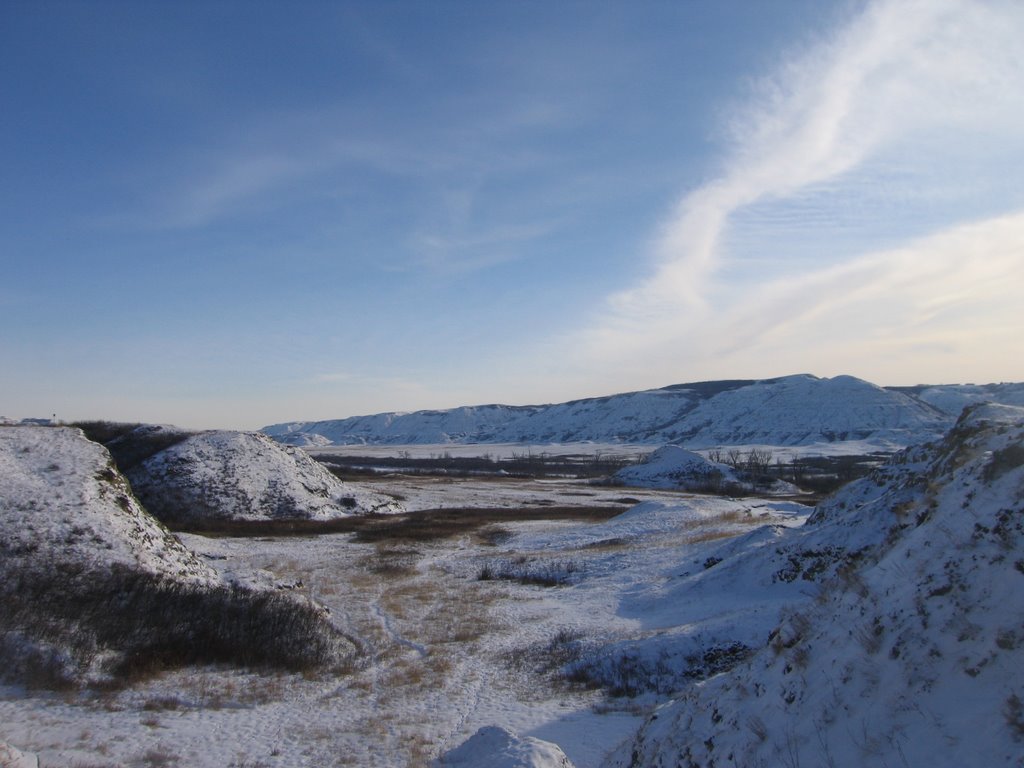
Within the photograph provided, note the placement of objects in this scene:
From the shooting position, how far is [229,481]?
47500mm

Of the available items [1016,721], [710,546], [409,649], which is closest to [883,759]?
[1016,721]

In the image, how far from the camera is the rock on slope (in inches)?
216

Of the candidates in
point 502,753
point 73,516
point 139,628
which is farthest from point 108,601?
point 502,753

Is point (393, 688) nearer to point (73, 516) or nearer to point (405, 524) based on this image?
point (73, 516)

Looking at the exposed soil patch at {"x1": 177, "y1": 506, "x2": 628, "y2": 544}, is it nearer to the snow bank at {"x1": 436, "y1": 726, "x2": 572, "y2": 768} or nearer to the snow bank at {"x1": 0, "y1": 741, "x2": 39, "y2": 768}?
the snow bank at {"x1": 436, "y1": 726, "x2": 572, "y2": 768}

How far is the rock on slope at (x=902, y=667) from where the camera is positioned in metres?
5.50

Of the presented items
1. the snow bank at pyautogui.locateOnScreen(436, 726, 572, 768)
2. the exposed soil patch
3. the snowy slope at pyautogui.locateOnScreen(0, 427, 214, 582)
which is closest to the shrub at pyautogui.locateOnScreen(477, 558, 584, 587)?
the exposed soil patch

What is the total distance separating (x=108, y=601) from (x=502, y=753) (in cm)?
1080

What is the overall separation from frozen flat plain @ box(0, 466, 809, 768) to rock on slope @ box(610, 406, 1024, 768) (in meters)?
3.75

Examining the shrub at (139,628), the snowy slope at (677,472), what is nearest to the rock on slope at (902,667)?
the shrub at (139,628)

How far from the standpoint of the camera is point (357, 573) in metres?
27.5

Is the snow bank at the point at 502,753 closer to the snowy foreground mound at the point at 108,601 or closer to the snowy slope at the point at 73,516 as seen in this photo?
the snowy foreground mound at the point at 108,601

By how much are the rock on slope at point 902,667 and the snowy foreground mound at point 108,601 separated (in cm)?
989

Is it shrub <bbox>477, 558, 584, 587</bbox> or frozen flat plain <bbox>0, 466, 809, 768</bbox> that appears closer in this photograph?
frozen flat plain <bbox>0, 466, 809, 768</bbox>
